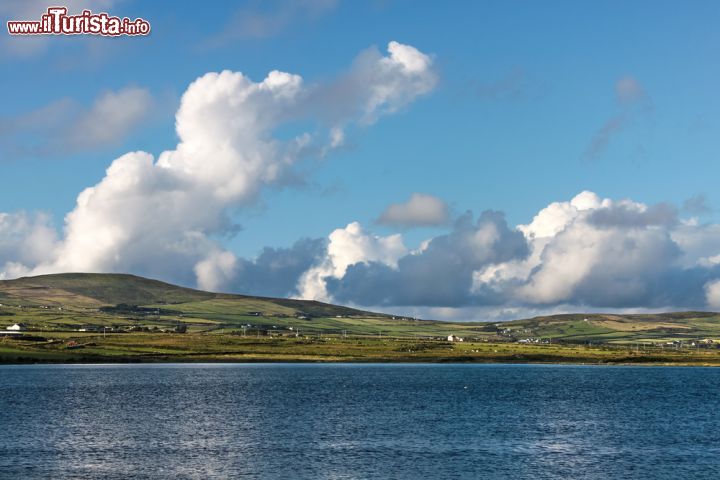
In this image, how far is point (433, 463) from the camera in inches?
3233

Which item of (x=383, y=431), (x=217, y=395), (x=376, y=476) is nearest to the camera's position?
(x=376, y=476)

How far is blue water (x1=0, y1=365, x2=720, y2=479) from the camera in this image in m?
79.1

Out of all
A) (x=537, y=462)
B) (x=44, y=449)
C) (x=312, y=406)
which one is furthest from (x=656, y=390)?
(x=44, y=449)

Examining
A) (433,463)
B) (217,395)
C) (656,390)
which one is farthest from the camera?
(656,390)

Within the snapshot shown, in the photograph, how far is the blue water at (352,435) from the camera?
79.1m

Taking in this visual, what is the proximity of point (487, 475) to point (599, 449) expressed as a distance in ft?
77.2

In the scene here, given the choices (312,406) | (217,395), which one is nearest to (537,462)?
(312,406)

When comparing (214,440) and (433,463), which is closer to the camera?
(433,463)

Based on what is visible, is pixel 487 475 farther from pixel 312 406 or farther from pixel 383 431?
pixel 312 406

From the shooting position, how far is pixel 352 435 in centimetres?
10300

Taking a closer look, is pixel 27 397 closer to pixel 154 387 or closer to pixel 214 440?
pixel 154 387

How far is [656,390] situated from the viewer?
19675 centimetres

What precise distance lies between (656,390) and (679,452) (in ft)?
364

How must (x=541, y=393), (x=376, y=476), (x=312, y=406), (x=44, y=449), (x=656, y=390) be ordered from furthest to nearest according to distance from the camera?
(x=656, y=390) → (x=541, y=393) → (x=312, y=406) → (x=44, y=449) → (x=376, y=476)
